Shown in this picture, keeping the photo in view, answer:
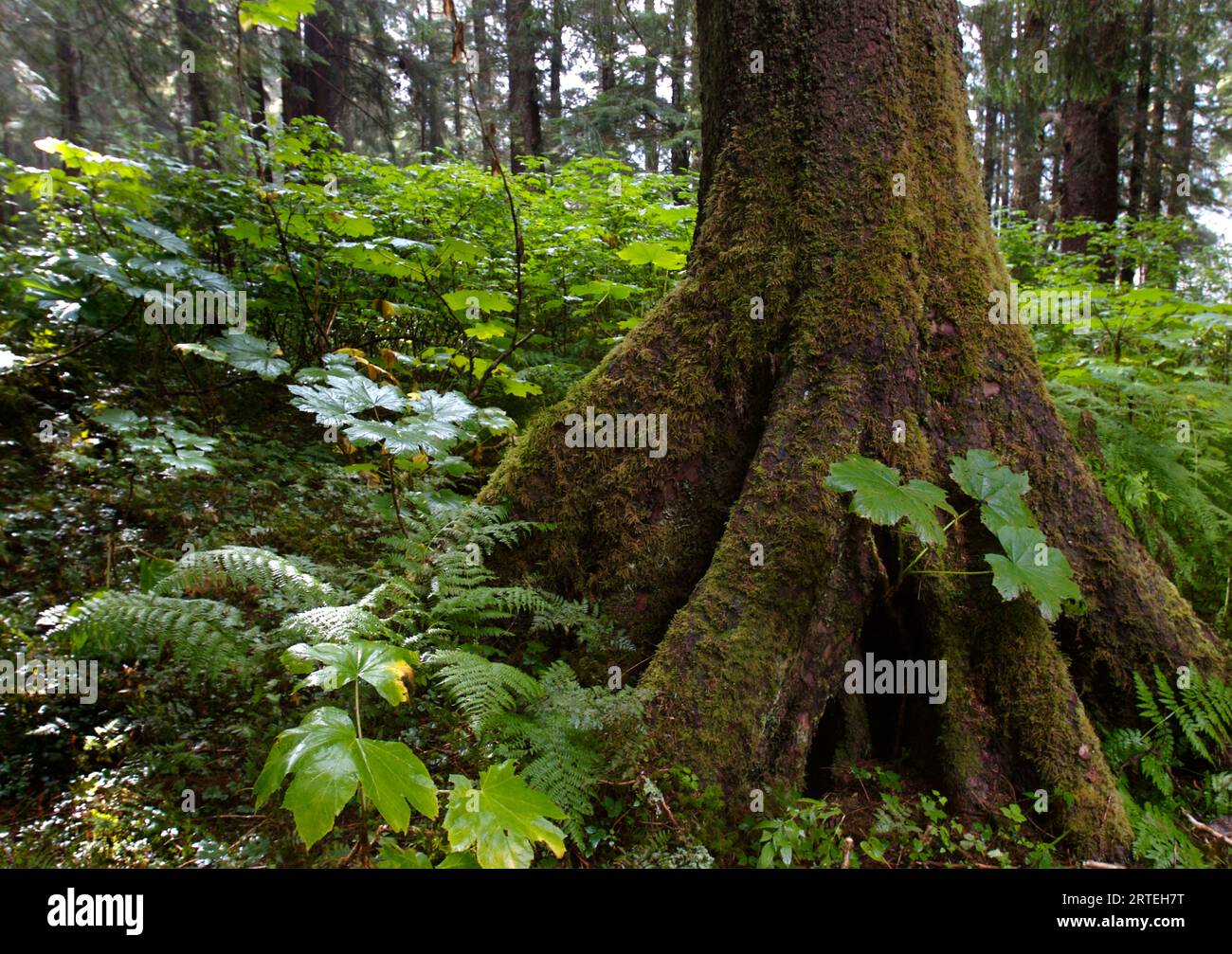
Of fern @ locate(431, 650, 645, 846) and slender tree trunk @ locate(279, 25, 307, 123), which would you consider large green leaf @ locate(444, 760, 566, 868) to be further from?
slender tree trunk @ locate(279, 25, 307, 123)

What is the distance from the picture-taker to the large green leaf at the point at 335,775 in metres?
1.48

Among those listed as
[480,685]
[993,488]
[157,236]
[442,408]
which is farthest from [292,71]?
[993,488]

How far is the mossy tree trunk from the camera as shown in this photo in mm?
2488

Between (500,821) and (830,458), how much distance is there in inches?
70.2

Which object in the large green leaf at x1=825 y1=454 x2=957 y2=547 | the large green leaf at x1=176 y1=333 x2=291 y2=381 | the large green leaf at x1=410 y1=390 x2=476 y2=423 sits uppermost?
the large green leaf at x1=176 y1=333 x2=291 y2=381

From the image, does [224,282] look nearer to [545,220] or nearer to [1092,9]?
[545,220]

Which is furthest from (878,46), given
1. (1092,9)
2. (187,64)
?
(187,64)

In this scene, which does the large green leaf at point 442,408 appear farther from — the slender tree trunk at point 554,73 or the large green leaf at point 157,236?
the slender tree trunk at point 554,73

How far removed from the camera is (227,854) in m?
2.04

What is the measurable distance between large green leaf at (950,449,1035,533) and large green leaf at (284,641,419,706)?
2.15m

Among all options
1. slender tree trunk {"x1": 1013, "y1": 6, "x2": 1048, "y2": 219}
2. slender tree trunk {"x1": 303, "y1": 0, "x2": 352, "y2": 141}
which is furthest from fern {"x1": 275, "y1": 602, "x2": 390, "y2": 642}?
slender tree trunk {"x1": 303, "y1": 0, "x2": 352, "y2": 141}

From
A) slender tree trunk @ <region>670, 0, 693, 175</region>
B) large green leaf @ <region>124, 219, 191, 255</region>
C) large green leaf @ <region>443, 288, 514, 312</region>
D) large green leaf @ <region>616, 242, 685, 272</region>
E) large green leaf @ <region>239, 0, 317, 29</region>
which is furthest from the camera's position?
slender tree trunk @ <region>670, 0, 693, 175</region>

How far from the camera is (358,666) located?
1872mm
